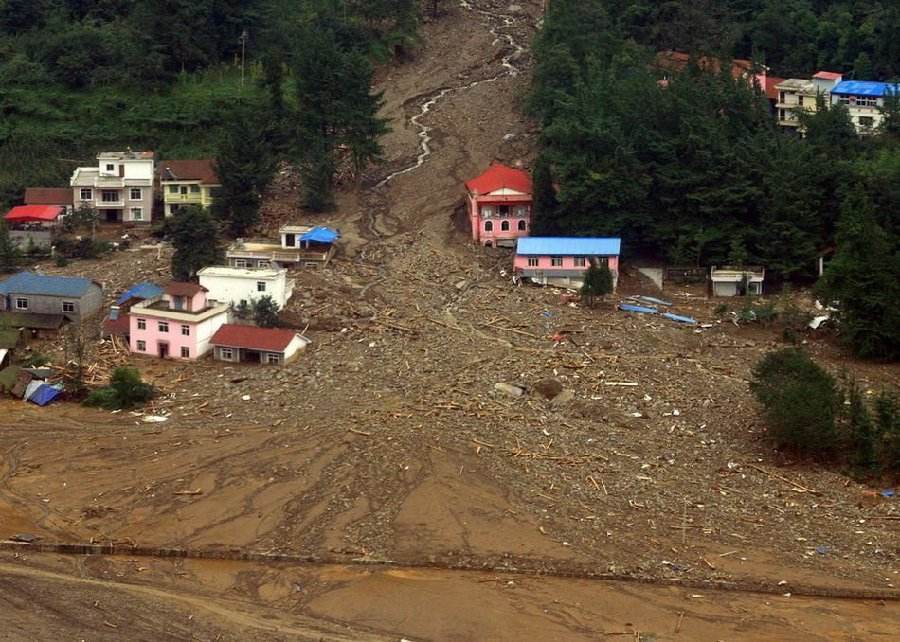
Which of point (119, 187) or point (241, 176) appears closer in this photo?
point (241, 176)

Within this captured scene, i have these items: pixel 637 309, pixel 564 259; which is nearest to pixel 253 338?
pixel 564 259

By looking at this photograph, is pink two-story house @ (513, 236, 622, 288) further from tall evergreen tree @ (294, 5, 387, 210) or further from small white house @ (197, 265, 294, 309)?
tall evergreen tree @ (294, 5, 387, 210)

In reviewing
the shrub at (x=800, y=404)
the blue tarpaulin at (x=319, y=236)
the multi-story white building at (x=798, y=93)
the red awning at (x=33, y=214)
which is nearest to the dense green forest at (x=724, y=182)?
the multi-story white building at (x=798, y=93)

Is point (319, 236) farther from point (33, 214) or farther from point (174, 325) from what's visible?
point (33, 214)

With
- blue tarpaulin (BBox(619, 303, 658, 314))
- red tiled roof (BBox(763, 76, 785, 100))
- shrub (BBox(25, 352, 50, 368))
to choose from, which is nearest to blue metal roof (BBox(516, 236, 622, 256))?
blue tarpaulin (BBox(619, 303, 658, 314))

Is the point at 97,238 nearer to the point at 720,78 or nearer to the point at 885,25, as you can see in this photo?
the point at 720,78
